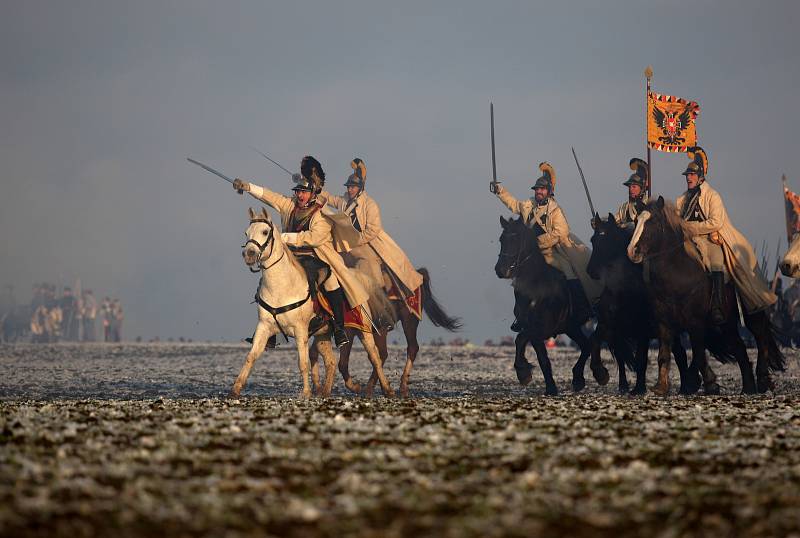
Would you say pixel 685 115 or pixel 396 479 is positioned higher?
pixel 685 115

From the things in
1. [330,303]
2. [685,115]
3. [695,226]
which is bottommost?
[330,303]

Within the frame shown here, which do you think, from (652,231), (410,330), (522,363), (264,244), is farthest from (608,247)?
(264,244)

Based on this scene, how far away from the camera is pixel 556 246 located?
23.1 meters

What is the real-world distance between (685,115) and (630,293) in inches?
239

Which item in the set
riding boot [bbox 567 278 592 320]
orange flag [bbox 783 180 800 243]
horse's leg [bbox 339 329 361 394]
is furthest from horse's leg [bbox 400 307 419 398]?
orange flag [bbox 783 180 800 243]

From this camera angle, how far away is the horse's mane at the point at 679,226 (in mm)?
20172

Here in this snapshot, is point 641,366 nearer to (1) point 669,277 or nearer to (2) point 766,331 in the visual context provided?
(1) point 669,277

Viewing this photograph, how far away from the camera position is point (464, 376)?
31.3 metres

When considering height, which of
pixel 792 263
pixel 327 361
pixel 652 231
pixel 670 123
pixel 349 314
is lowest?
pixel 327 361

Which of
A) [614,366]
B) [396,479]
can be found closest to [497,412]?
[396,479]

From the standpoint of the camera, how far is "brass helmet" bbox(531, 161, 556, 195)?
2377 cm

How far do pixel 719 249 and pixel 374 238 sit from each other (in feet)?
22.1

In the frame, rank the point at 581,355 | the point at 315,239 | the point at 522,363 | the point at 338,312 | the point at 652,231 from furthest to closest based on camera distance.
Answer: the point at 581,355, the point at 522,363, the point at 652,231, the point at 338,312, the point at 315,239

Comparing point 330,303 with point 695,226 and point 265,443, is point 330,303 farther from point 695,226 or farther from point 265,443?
point 265,443
